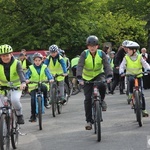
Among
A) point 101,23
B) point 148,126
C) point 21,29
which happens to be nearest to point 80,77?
point 148,126

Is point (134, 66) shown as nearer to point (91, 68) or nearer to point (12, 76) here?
point (91, 68)

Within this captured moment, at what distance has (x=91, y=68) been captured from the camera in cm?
1065

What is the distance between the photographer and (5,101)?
927 cm

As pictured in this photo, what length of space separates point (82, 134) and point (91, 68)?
1.34 meters

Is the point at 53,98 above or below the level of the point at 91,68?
below

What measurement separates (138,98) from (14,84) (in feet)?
9.92

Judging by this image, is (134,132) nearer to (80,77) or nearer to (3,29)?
(80,77)

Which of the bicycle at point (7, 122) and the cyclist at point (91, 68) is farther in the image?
the cyclist at point (91, 68)

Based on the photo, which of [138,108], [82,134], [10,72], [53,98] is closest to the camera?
[10,72]

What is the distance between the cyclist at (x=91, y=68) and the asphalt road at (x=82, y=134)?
0.59 metres

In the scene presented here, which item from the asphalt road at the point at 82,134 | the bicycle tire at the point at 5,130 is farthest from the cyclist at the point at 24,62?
the bicycle tire at the point at 5,130

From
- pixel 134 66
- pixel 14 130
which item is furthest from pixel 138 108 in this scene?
pixel 14 130

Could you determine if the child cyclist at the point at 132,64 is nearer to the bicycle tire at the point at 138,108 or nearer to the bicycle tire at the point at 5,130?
the bicycle tire at the point at 138,108

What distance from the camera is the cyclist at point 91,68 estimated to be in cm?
1045
